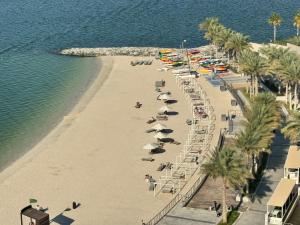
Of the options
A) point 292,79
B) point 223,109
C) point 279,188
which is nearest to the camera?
point 279,188

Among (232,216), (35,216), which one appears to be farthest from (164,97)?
(35,216)

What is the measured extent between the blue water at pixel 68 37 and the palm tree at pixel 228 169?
33.7m

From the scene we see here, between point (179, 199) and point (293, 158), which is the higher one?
point (293, 158)

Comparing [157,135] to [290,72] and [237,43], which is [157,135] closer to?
[290,72]

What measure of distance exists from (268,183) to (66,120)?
3860 centimetres

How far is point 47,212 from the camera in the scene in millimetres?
62375

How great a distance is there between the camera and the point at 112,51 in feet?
459

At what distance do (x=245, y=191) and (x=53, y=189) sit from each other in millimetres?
21245

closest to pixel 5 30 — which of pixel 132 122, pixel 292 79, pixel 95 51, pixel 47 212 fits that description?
pixel 95 51

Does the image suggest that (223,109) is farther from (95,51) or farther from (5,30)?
(5,30)

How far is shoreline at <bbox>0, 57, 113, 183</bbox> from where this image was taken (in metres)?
77.1

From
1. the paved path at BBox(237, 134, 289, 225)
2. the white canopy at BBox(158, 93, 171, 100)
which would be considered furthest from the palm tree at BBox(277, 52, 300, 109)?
the white canopy at BBox(158, 93, 171, 100)

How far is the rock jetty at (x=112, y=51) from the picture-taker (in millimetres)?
136875

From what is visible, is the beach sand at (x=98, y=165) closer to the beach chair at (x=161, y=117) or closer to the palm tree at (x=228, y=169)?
the beach chair at (x=161, y=117)
